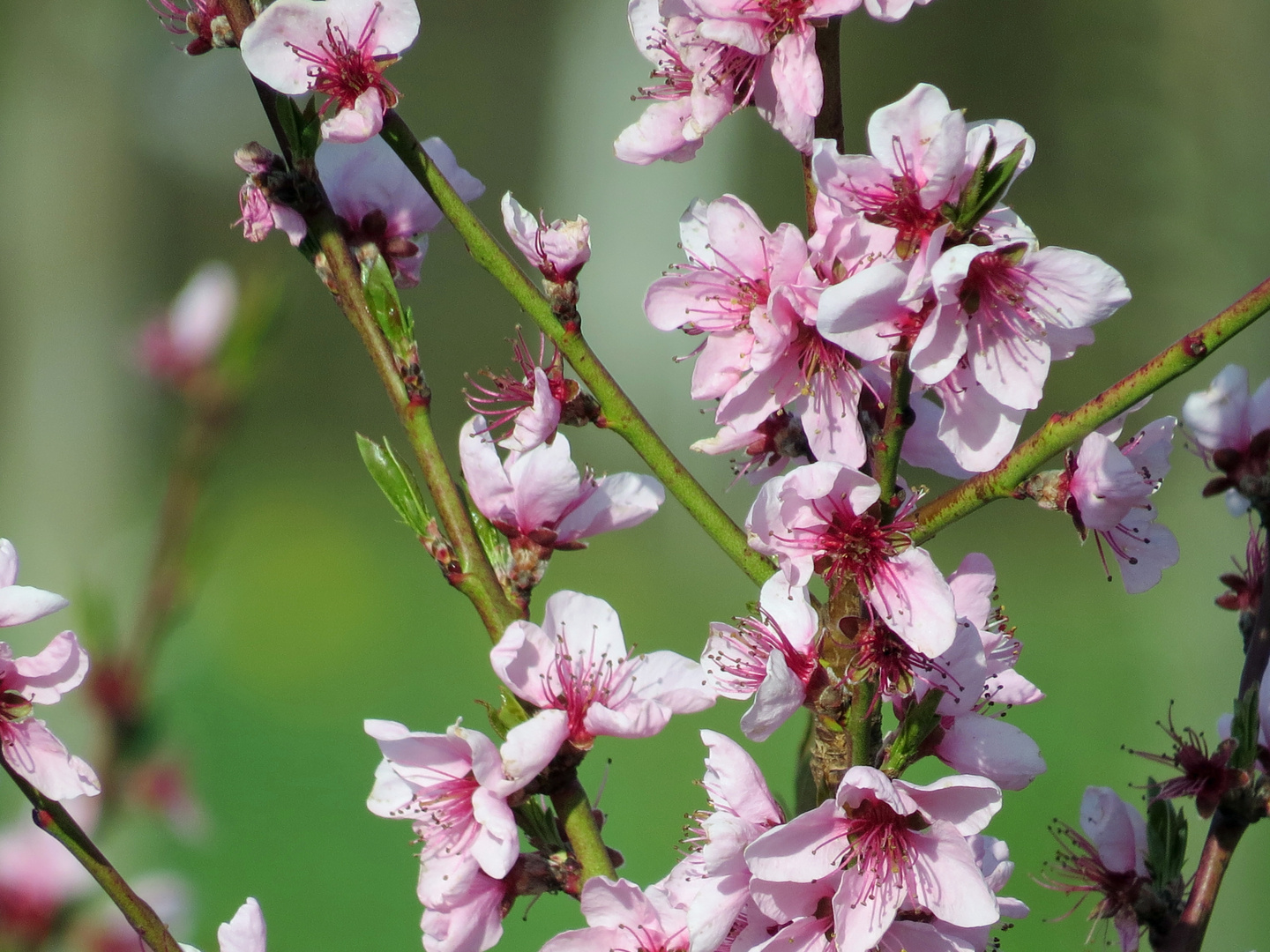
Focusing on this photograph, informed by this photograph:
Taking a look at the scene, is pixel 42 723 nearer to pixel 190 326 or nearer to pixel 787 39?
pixel 787 39

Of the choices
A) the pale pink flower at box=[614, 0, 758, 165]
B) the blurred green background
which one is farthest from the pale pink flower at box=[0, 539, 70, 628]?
the blurred green background

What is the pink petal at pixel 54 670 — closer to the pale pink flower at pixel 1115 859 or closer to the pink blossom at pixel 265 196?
the pink blossom at pixel 265 196

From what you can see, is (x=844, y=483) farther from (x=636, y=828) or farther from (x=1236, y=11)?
(x=636, y=828)

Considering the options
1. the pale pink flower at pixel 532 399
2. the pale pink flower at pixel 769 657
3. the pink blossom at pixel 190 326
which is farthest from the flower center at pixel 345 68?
the pink blossom at pixel 190 326

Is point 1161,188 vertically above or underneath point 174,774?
underneath

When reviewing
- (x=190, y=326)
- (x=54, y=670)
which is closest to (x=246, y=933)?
(x=54, y=670)

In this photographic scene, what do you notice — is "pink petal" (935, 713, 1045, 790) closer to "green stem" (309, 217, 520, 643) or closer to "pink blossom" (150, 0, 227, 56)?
"green stem" (309, 217, 520, 643)

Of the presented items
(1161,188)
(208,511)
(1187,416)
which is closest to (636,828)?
(1161,188)
